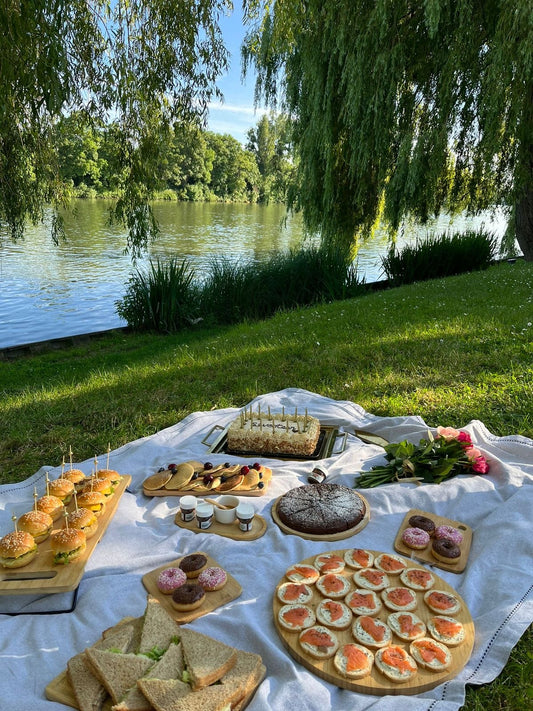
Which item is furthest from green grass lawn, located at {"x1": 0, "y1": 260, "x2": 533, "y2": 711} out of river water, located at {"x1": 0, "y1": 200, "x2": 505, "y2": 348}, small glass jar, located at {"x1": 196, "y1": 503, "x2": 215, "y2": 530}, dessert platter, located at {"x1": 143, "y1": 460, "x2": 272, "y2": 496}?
river water, located at {"x1": 0, "y1": 200, "x2": 505, "y2": 348}

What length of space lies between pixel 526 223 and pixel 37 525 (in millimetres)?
12409

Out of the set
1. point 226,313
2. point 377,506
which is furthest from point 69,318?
point 377,506

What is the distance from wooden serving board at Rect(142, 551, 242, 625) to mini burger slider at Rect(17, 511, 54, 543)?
623mm

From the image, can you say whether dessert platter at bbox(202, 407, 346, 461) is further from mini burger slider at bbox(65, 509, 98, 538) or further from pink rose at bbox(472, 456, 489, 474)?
mini burger slider at bbox(65, 509, 98, 538)

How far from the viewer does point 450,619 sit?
2.26 metres

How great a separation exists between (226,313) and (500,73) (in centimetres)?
620

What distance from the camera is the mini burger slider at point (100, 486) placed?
310 centimetres

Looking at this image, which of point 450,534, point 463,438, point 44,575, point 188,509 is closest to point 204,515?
point 188,509

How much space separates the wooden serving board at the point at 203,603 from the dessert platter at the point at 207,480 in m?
0.75

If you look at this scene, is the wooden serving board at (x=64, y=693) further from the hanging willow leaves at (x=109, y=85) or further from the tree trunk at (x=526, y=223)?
the tree trunk at (x=526, y=223)

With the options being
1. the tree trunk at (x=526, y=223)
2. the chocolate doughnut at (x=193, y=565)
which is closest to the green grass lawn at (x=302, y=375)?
the chocolate doughnut at (x=193, y=565)

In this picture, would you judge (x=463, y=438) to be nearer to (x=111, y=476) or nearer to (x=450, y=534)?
(x=450, y=534)

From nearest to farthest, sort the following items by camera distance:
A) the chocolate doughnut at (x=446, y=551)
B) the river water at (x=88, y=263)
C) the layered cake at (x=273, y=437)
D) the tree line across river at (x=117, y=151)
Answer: the chocolate doughnut at (x=446, y=551)
the layered cake at (x=273, y=437)
the tree line across river at (x=117, y=151)
the river water at (x=88, y=263)

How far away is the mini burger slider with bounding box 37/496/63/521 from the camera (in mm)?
2955
